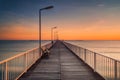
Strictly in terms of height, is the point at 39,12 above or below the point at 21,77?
above

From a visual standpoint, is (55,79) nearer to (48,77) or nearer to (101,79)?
(48,77)

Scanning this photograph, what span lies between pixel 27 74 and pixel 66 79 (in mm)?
2378

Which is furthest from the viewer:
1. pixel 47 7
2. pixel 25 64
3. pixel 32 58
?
pixel 47 7

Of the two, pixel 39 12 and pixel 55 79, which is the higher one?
pixel 39 12

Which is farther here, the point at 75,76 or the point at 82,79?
the point at 75,76

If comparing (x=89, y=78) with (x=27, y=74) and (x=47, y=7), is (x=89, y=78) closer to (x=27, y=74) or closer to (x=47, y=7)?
(x=27, y=74)

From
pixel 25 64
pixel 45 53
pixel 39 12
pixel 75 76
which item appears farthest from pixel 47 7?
pixel 75 76

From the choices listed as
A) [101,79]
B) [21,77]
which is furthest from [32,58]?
[101,79]

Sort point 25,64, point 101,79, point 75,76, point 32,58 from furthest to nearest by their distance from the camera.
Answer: point 32,58 < point 25,64 < point 75,76 < point 101,79

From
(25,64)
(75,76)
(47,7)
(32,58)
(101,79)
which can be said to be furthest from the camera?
(47,7)

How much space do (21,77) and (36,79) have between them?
88 cm

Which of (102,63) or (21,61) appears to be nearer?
(102,63)

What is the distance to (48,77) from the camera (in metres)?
11.5

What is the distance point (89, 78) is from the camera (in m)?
11.1
